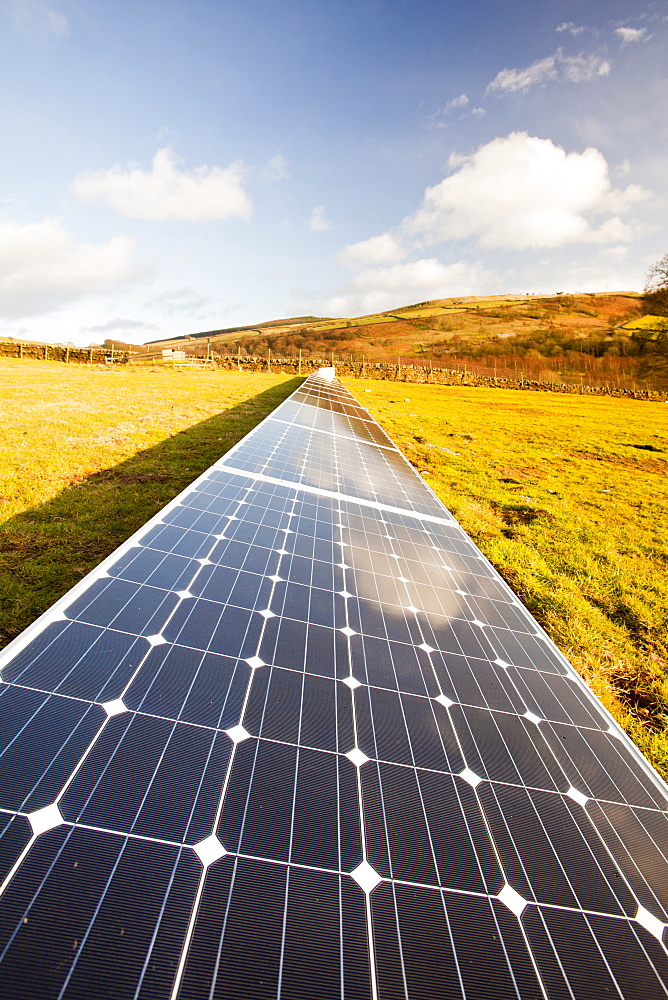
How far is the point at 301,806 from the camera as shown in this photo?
8.00 ft

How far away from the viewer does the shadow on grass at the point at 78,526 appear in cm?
660

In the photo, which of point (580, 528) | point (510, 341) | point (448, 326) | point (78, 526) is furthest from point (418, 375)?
point (448, 326)

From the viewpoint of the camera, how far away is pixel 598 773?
3348 mm

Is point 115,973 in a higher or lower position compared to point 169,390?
lower

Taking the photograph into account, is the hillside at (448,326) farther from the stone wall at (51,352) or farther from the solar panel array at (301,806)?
the solar panel array at (301,806)

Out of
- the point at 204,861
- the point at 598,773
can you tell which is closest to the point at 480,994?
the point at 204,861

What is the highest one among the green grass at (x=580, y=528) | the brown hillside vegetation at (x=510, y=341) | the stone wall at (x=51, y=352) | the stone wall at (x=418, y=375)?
the brown hillside vegetation at (x=510, y=341)

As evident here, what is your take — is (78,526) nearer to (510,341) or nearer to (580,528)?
(580,528)

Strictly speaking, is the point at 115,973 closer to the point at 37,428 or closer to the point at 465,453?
the point at 37,428

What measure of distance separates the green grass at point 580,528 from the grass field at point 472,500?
0.04 meters

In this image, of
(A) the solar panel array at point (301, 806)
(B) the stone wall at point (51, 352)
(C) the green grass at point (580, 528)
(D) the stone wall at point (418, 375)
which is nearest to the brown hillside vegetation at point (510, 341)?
(D) the stone wall at point (418, 375)

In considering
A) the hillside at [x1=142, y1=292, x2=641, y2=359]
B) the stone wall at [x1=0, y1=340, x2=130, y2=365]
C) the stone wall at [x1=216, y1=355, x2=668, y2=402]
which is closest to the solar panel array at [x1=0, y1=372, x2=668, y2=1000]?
the stone wall at [x1=0, y1=340, x2=130, y2=365]

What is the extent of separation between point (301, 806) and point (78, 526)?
8.28 metres

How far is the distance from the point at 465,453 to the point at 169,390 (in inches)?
834
